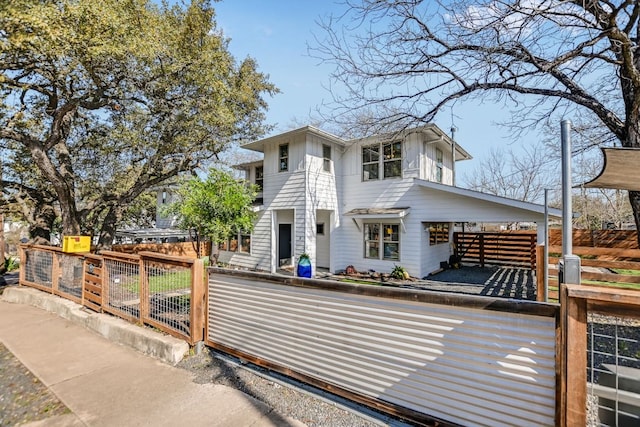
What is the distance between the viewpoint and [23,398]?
9.87 feet

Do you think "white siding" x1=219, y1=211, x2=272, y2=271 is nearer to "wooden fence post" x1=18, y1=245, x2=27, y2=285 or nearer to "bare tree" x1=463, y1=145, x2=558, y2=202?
"wooden fence post" x1=18, y1=245, x2=27, y2=285

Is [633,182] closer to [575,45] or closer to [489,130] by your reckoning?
[575,45]

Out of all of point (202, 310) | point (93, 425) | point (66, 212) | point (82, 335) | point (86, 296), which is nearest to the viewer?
point (93, 425)

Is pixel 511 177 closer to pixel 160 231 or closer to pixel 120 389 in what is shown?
pixel 160 231

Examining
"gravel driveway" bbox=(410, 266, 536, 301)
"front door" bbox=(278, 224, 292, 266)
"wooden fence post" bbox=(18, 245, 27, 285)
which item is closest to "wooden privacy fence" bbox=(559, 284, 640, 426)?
"gravel driveway" bbox=(410, 266, 536, 301)

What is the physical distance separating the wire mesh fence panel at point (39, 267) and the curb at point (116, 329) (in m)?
0.28

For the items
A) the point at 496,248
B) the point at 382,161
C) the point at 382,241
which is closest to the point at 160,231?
the point at 382,241

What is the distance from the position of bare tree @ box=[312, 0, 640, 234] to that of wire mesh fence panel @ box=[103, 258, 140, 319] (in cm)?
438

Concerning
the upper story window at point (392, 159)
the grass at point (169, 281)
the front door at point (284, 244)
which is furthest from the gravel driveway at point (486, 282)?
the grass at point (169, 281)

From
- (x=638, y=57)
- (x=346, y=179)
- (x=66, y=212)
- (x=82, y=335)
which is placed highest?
(x=638, y=57)

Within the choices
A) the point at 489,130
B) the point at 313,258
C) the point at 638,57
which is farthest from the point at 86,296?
the point at 638,57

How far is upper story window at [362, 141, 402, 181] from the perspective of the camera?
10352 millimetres

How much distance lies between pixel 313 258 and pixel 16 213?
36.3 feet

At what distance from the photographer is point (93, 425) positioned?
2514 millimetres
